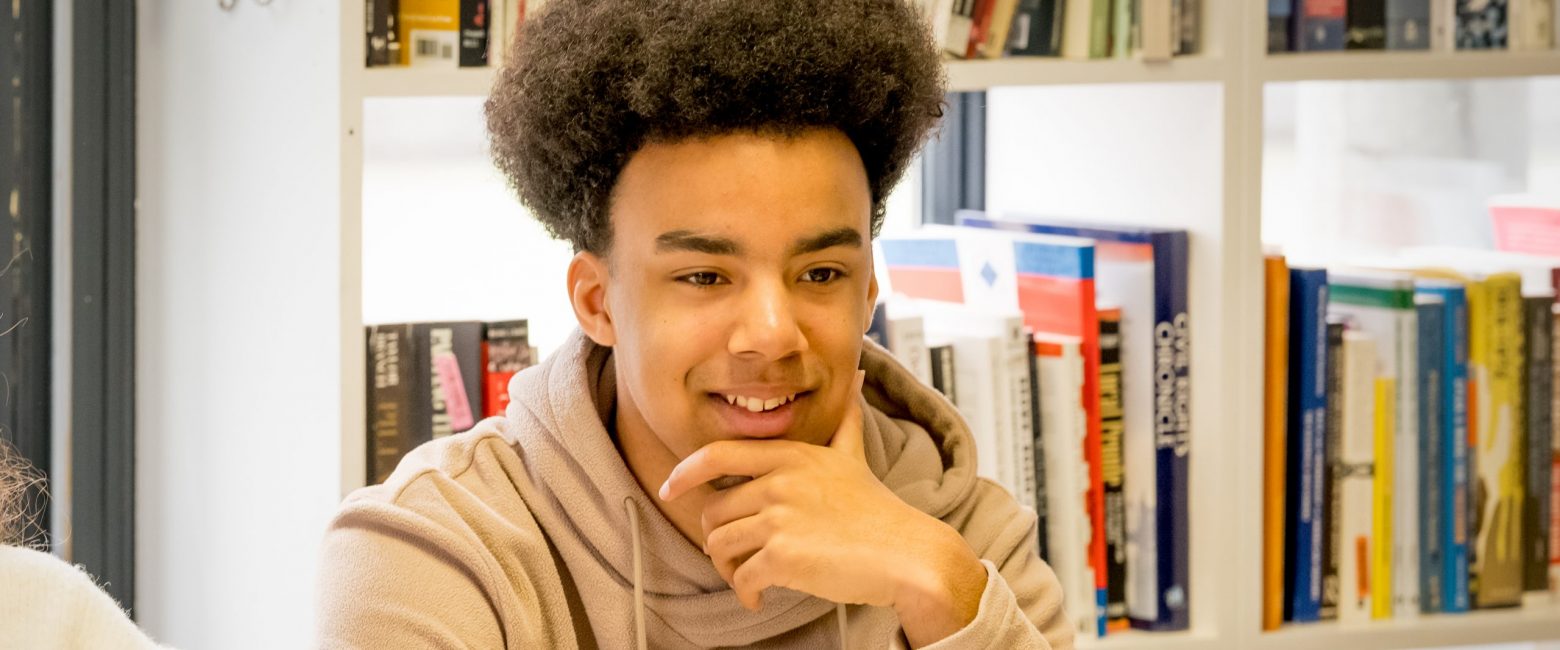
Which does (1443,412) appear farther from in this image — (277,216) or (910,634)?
(277,216)

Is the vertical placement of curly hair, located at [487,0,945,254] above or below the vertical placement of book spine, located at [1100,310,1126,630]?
above

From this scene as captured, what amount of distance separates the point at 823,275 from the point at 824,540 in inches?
7.2

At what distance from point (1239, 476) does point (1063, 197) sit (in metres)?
0.40

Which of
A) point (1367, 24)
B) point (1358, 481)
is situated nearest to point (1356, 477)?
point (1358, 481)

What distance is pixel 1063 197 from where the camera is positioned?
208cm

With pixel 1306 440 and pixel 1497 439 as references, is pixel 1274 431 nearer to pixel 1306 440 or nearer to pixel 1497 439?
pixel 1306 440

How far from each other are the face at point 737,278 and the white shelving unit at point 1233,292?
57 cm

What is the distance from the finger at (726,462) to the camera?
3.97 ft

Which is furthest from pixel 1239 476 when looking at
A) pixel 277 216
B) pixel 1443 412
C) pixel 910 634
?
pixel 277 216

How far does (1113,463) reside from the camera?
1.91 metres

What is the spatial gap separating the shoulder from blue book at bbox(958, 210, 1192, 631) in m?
1.20

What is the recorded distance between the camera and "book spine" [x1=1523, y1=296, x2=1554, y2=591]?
6.55 ft

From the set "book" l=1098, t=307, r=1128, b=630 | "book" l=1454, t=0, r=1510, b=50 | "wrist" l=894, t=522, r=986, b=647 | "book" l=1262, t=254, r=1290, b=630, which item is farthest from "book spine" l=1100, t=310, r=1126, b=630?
"wrist" l=894, t=522, r=986, b=647

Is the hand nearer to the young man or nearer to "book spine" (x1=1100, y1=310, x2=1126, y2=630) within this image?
the young man
